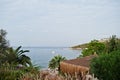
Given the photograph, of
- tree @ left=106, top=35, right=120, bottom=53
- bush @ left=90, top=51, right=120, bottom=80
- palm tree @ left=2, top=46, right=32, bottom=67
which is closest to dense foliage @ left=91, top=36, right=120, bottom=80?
bush @ left=90, top=51, right=120, bottom=80

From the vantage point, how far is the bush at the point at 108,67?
1892 centimetres

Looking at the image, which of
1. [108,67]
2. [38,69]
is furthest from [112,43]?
[108,67]

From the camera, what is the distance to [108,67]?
19141 millimetres

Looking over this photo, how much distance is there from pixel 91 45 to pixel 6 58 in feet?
104

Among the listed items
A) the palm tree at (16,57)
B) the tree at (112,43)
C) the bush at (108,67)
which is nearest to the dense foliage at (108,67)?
the bush at (108,67)

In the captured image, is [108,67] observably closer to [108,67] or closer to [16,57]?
[108,67]

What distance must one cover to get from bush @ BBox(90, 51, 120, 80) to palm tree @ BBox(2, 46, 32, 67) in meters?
20.6

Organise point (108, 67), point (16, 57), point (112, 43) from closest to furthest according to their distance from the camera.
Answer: point (108, 67) < point (16, 57) < point (112, 43)

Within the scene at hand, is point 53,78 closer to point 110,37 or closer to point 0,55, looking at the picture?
point 0,55

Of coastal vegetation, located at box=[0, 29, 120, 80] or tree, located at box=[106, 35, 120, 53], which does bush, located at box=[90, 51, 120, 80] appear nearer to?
coastal vegetation, located at box=[0, 29, 120, 80]

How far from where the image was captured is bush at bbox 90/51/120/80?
18922mm

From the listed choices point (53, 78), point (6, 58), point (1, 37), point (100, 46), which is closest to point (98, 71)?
point (53, 78)

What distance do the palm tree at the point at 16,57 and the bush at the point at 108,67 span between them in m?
20.6

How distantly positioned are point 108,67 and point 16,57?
2245 cm
